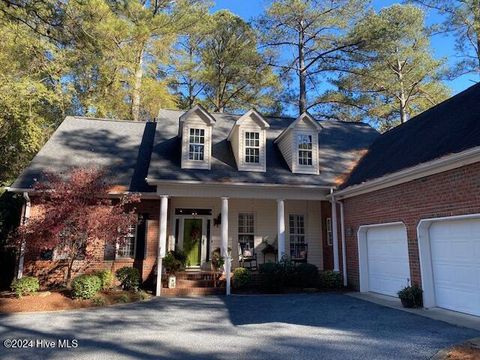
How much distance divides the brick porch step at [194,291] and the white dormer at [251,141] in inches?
183

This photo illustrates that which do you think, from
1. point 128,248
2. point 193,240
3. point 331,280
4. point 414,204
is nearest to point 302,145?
point 331,280

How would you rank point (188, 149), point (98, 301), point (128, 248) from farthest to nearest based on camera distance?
1. point (188, 149)
2. point (128, 248)
3. point (98, 301)

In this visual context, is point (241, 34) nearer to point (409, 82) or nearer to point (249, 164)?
point (409, 82)

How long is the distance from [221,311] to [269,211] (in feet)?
23.0

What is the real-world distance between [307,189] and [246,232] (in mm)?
3168

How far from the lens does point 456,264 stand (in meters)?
8.73

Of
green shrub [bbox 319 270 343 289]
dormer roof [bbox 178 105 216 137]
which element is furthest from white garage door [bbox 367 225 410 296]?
dormer roof [bbox 178 105 216 137]

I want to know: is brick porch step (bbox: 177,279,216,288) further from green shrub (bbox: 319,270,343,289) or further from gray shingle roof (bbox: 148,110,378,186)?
green shrub (bbox: 319,270,343,289)

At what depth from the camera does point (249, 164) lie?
14906mm

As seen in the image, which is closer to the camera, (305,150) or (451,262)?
(451,262)

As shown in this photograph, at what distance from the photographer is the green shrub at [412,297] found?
31.3 ft

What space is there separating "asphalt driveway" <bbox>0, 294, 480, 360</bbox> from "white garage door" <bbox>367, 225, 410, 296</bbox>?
4.59 ft

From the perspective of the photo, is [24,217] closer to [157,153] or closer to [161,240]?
[161,240]

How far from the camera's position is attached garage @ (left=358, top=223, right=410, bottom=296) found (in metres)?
10.7
